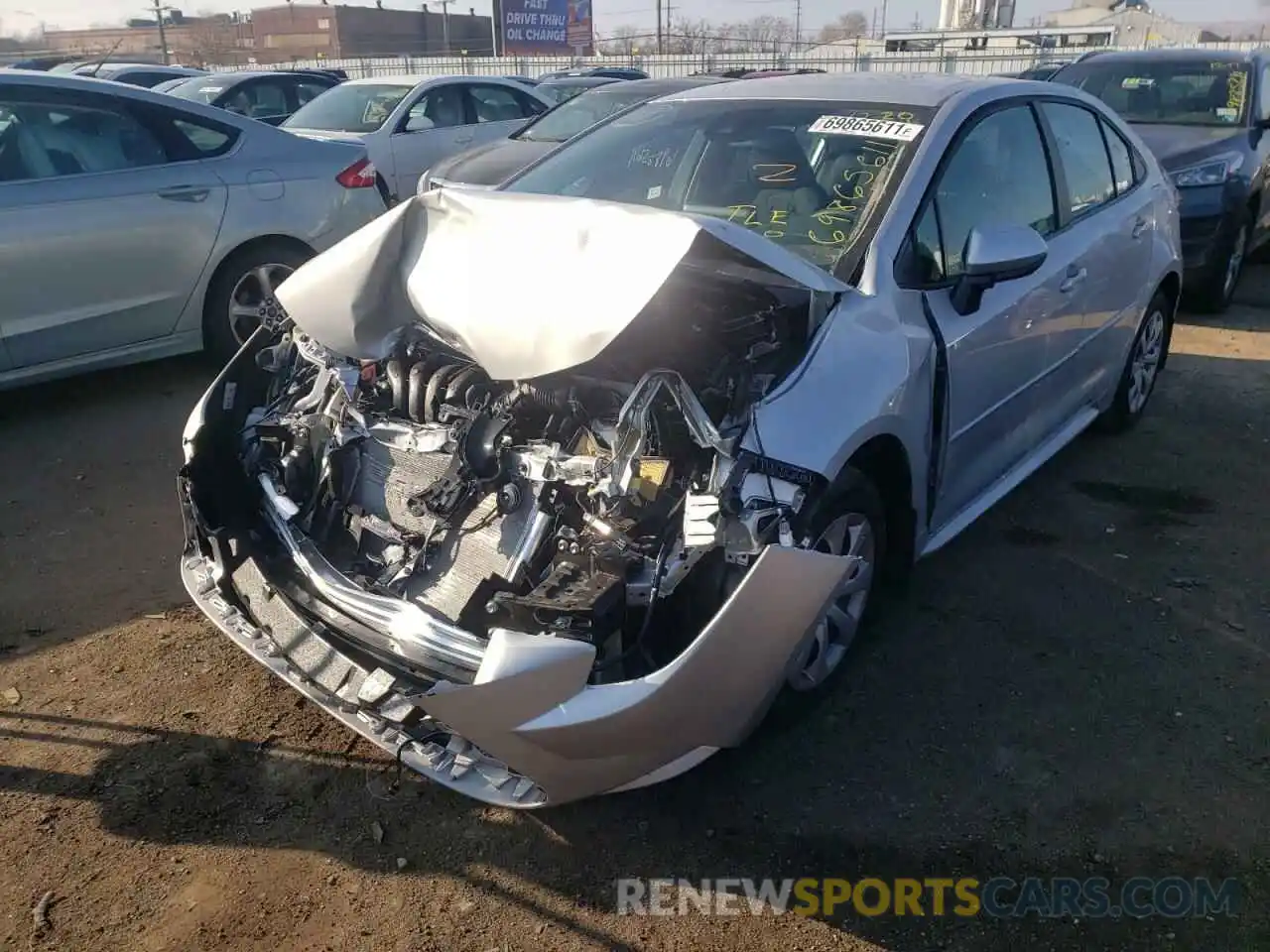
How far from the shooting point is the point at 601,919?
2381 mm

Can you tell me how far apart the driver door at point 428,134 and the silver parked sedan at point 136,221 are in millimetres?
3682

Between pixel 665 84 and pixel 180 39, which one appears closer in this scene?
pixel 665 84

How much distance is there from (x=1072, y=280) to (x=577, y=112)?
245 inches

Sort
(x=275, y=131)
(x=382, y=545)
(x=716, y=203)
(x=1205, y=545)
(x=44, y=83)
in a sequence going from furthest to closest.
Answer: (x=275, y=131) → (x=44, y=83) → (x=1205, y=545) → (x=716, y=203) → (x=382, y=545)

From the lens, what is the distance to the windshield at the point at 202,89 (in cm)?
1157

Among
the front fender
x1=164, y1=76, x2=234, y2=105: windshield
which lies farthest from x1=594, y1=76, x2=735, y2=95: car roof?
x1=164, y1=76, x2=234, y2=105: windshield

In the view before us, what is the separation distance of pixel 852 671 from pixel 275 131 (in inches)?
190

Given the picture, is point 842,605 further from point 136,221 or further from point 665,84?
point 665,84

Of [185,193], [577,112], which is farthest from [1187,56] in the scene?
[185,193]

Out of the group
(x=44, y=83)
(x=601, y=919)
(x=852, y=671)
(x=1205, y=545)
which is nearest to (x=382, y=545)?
(x=601, y=919)

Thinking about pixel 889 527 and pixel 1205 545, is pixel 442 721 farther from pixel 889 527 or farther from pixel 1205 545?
pixel 1205 545

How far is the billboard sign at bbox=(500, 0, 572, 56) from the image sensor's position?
1855 inches

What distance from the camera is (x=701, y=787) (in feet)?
9.11

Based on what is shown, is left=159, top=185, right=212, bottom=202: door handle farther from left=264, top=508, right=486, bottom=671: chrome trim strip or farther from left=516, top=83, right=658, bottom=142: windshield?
left=516, top=83, right=658, bottom=142: windshield
